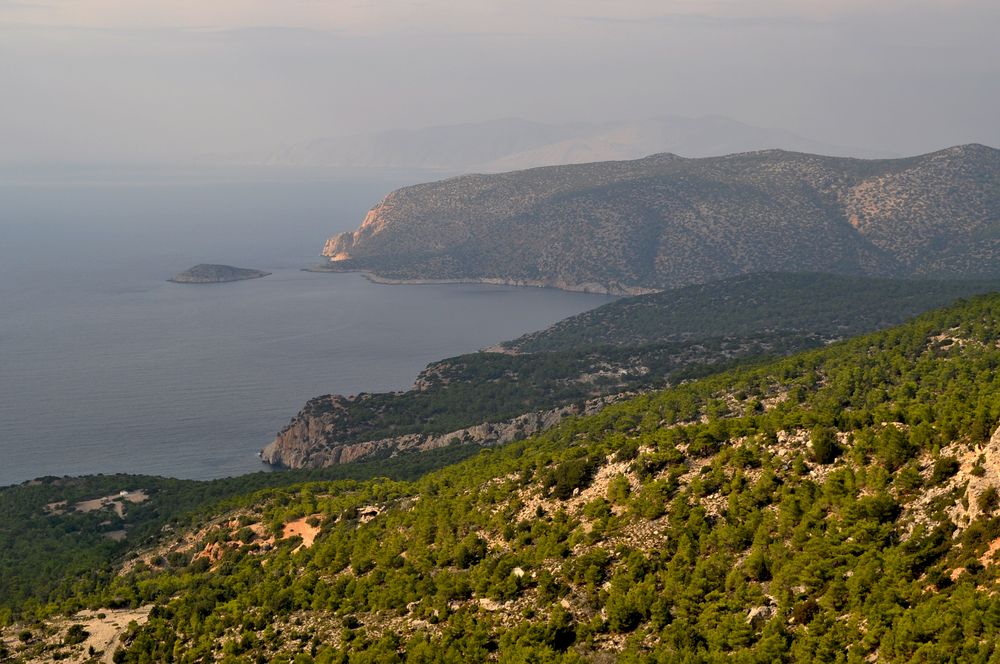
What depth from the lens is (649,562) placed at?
35500 mm

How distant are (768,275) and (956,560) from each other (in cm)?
16425

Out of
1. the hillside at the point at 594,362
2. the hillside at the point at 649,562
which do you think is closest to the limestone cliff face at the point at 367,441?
the hillside at the point at 594,362

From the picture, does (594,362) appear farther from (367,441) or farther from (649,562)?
(649,562)

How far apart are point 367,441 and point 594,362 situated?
3180 cm

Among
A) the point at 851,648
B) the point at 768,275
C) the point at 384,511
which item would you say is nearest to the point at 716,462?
the point at 851,648

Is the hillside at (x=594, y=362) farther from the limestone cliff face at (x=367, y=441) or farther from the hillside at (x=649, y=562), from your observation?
the hillside at (x=649, y=562)

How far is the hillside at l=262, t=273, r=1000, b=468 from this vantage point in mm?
105188

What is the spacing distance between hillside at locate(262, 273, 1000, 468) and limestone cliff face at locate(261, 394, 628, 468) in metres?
0.15

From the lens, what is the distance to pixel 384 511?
5197 centimetres

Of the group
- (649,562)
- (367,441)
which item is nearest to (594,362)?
(367,441)

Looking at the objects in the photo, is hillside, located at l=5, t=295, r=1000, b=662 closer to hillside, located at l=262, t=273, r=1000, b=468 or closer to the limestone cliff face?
the limestone cliff face

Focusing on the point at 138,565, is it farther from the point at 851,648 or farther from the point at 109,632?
the point at 851,648

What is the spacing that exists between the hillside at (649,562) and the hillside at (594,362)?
49.7 metres

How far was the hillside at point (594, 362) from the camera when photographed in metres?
105
